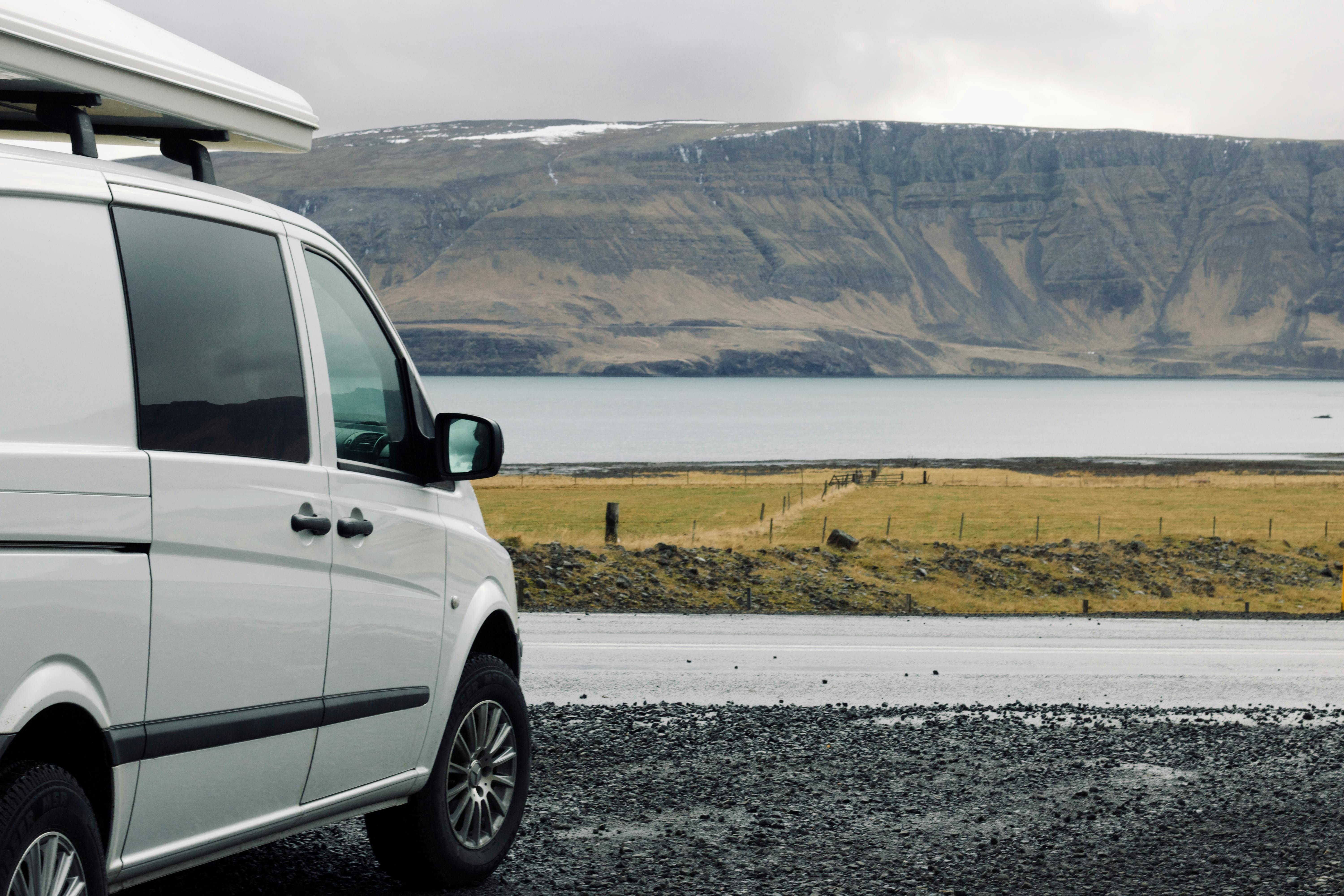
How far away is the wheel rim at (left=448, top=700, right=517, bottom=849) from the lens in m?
5.00

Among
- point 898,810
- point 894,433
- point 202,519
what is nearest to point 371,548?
point 202,519

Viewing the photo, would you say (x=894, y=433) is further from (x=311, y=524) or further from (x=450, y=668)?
(x=311, y=524)

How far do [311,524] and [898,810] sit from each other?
3.45 metres

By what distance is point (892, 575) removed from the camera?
75.1ft

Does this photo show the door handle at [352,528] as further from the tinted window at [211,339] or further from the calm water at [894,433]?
the calm water at [894,433]

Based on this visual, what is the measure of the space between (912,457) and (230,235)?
9518cm

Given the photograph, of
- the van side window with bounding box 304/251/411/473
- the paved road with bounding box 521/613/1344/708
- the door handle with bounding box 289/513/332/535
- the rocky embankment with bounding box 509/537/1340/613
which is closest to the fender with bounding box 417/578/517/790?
the van side window with bounding box 304/251/411/473

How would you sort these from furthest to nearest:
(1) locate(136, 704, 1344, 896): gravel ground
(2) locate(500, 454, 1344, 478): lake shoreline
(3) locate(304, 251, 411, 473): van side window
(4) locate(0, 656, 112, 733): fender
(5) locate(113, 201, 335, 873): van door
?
(2) locate(500, 454, 1344, 478): lake shoreline, (1) locate(136, 704, 1344, 896): gravel ground, (3) locate(304, 251, 411, 473): van side window, (5) locate(113, 201, 335, 873): van door, (4) locate(0, 656, 112, 733): fender

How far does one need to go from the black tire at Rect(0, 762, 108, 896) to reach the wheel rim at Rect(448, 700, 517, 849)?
1.82 metres

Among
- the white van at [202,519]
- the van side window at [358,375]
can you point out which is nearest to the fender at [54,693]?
the white van at [202,519]

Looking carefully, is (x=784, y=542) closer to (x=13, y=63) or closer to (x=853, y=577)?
(x=853, y=577)

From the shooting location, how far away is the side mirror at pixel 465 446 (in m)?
4.84

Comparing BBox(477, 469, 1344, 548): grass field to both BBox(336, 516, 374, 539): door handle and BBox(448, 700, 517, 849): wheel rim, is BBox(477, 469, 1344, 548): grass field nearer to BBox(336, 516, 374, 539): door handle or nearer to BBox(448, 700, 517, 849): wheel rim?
BBox(448, 700, 517, 849): wheel rim

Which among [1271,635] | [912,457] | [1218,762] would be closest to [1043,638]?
[1271,635]
